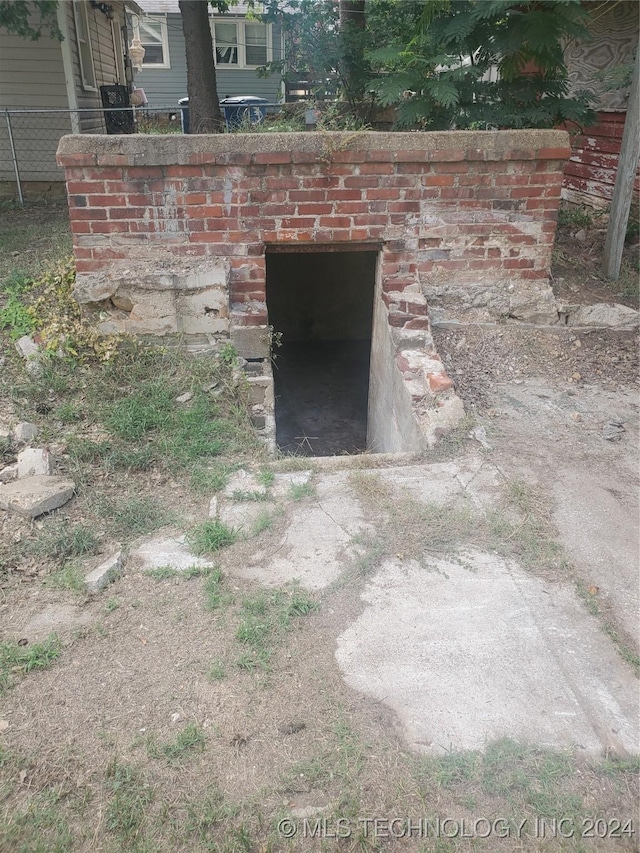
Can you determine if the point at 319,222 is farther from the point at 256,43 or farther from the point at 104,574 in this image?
the point at 256,43

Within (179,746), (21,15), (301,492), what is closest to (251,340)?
(301,492)

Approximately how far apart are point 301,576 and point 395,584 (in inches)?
15.3

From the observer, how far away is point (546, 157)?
438 centimetres

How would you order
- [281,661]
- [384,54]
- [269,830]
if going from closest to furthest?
[269,830] < [281,661] < [384,54]

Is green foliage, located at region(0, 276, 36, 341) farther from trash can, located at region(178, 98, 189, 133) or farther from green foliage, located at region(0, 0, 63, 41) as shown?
trash can, located at region(178, 98, 189, 133)

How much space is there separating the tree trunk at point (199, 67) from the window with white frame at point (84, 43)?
4648 mm

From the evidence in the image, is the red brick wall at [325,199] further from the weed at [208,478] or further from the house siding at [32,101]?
the house siding at [32,101]

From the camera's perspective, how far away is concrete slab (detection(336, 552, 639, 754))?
77.8 inches

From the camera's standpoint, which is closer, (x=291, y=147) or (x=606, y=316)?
(x=291, y=147)

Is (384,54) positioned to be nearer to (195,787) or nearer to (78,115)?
(195,787)

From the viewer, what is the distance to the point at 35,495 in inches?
120

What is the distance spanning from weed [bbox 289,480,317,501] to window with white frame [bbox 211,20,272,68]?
21.1 meters

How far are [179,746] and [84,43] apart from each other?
13792 mm

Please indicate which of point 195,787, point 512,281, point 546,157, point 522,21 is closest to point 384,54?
point 522,21
